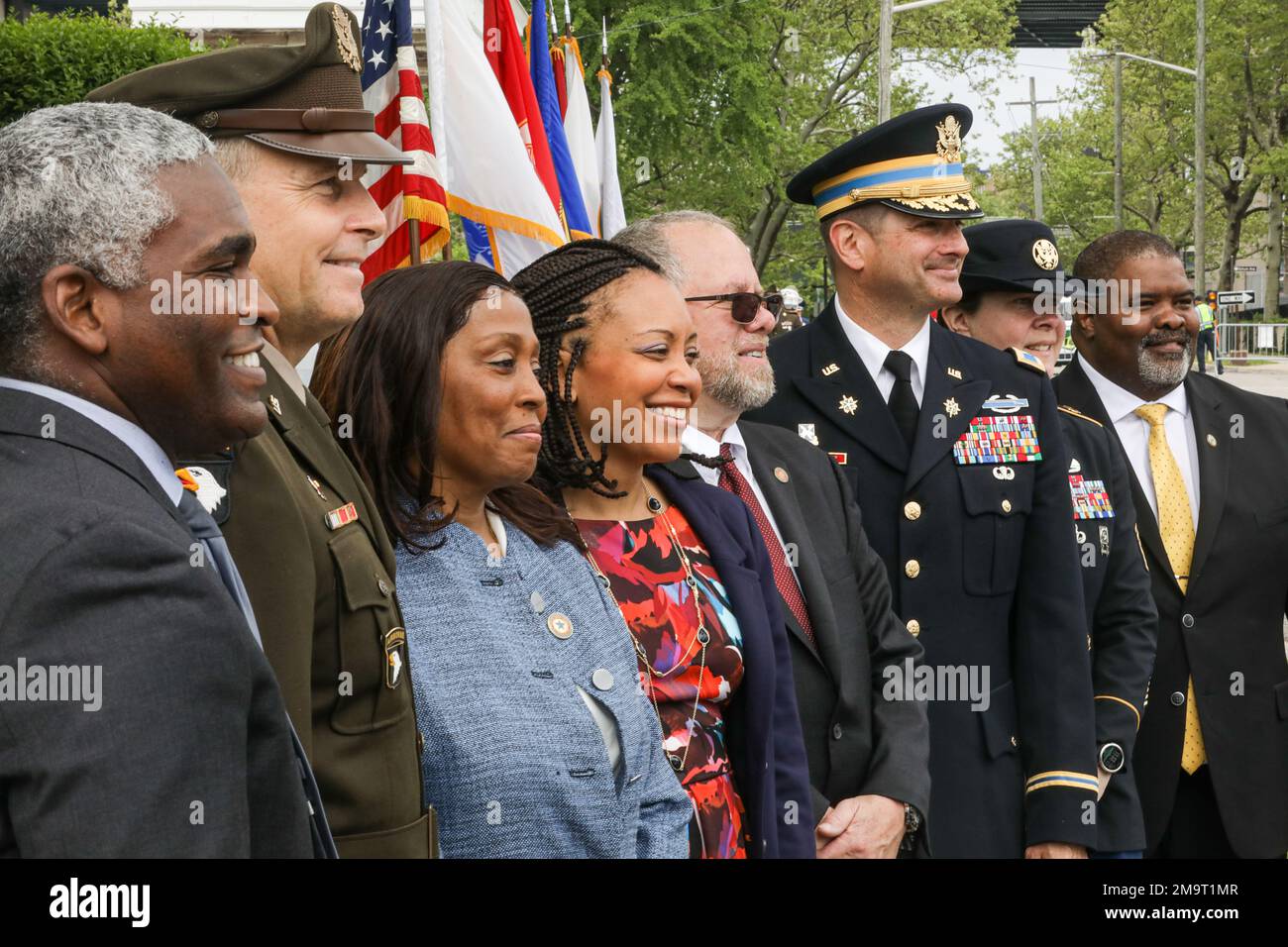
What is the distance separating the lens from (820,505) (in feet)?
11.8

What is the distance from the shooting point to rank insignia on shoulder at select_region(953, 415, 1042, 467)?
4.10 metres

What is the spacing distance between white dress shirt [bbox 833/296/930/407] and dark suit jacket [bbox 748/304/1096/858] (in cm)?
4

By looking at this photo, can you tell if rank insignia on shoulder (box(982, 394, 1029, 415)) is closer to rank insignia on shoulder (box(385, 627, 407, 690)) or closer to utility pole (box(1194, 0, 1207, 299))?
rank insignia on shoulder (box(385, 627, 407, 690))

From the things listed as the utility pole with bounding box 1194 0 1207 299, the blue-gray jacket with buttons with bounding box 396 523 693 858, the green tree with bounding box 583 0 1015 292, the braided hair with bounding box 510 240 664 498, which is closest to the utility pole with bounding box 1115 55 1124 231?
the utility pole with bounding box 1194 0 1207 299

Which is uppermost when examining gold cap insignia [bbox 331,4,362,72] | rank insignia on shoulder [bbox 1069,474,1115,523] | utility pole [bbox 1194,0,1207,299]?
utility pole [bbox 1194,0,1207,299]

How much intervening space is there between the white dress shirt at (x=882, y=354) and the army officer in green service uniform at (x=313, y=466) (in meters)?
1.79

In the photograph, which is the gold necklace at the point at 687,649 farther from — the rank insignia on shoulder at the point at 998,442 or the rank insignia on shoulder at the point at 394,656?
the rank insignia on shoulder at the point at 998,442

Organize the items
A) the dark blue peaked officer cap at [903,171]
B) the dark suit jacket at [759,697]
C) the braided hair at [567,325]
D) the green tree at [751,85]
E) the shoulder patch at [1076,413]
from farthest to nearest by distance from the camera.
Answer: the green tree at [751,85] → the shoulder patch at [1076,413] → the dark blue peaked officer cap at [903,171] → the braided hair at [567,325] → the dark suit jacket at [759,697]

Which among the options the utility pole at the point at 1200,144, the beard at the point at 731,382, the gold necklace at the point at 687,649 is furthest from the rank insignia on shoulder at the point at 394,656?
the utility pole at the point at 1200,144

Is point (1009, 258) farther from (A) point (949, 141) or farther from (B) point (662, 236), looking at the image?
(B) point (662, 236)

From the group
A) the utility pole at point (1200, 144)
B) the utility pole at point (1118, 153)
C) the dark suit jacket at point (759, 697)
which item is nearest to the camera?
the dark suit jacket at point (759, 697)

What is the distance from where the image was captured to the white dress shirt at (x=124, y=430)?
1.73 meters

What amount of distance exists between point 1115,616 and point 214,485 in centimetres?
299
